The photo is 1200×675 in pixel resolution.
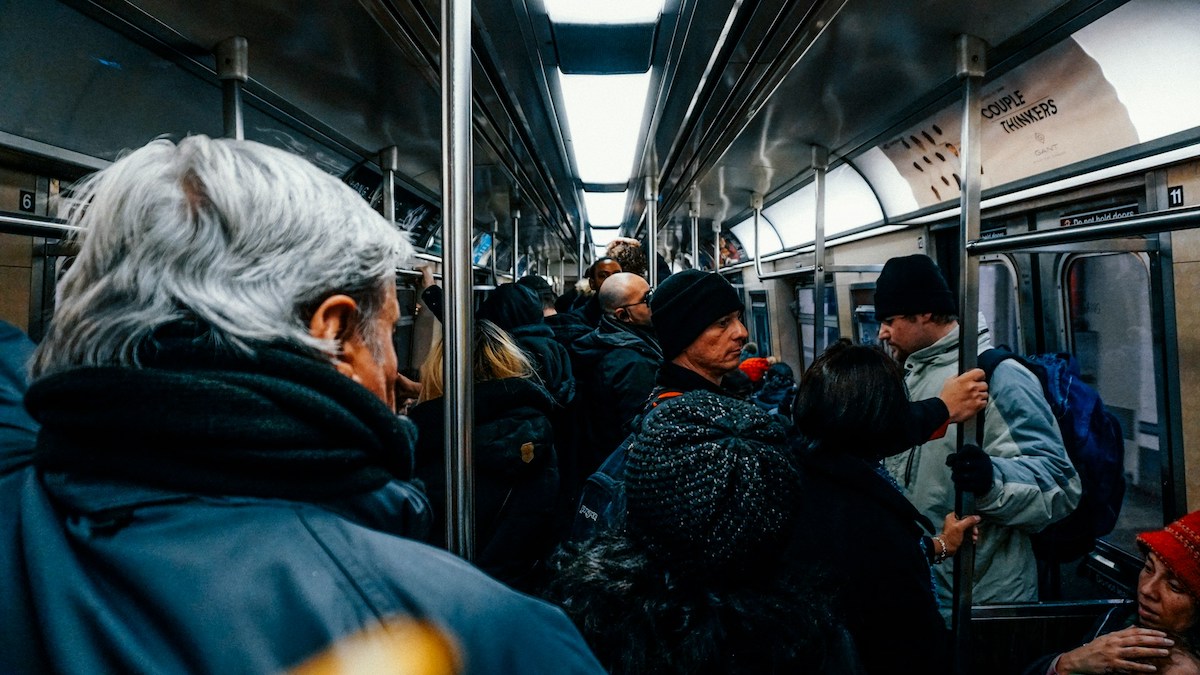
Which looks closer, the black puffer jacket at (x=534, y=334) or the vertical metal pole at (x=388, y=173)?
the black puffer jacket at (x=534, y=334)

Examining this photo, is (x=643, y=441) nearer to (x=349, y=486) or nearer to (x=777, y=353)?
(x=349, y=486)

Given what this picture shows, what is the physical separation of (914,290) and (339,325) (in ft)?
7.54

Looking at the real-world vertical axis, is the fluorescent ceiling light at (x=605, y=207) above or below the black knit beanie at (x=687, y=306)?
above

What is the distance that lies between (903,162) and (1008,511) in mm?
2900

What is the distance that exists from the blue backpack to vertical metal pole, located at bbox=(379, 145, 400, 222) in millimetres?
3293

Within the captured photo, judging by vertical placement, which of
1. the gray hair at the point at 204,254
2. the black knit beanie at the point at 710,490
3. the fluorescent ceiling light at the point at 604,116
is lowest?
the black knit beanie at the point at 710,490

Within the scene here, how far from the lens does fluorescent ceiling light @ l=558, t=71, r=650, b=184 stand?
3090 millimetres

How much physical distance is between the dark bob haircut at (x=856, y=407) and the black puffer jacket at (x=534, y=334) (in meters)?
0.99

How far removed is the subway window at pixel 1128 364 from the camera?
2754 millimetres

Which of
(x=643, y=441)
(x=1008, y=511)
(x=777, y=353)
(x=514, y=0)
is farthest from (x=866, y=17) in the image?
(x=777, y=353)

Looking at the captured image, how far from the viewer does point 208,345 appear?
0.60 m

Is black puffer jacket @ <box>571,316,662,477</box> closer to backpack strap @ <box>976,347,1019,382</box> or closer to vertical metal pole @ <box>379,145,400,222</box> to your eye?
backpack strap @ <box>976,347,1019,382</box>

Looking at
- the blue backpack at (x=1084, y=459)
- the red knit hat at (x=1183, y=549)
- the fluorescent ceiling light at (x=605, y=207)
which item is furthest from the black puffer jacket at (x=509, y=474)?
the fluorescent ceiling light at (x=605, y=207)

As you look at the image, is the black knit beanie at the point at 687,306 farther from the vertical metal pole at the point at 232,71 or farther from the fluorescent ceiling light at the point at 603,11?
the vertical metal pole at the point at 232,71
